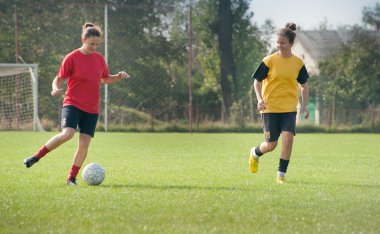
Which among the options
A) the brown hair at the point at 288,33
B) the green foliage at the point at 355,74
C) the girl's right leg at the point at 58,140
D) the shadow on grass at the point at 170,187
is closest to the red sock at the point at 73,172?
the girl's right leg at the point at 58,140

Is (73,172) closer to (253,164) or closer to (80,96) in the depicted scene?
(80,96)

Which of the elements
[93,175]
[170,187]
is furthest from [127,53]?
[170,187]

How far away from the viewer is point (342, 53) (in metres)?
38.6

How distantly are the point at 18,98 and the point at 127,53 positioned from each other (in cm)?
581

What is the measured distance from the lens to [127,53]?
98.5 ft

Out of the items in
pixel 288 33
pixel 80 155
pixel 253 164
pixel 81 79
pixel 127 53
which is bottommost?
pixel 253 164

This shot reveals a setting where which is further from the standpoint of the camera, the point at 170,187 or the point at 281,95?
the point at 281,95

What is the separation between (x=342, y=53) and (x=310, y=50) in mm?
20151

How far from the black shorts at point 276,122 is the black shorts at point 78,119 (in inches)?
79.9

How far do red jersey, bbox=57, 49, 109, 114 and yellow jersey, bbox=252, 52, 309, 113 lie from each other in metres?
1.94

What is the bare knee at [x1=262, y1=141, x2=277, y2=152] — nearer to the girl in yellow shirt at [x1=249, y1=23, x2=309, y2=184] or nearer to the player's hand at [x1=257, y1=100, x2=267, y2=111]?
the girl in yellow shirt at [x1=249, y1=23, x2=309, y2=184]

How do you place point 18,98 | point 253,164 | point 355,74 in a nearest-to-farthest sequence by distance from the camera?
point 253,164, point 18,98, point 355,74

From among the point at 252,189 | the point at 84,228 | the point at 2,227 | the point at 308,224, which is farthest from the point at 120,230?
the point at 252,189

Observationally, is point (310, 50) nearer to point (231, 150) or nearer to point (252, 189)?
point (231, 150)
